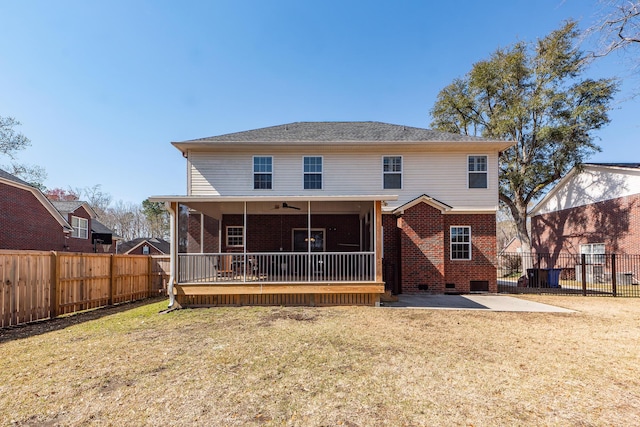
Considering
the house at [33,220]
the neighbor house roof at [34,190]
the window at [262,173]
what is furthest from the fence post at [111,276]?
the neighbor house roof at [34,190]

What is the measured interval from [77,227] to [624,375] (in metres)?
29.2

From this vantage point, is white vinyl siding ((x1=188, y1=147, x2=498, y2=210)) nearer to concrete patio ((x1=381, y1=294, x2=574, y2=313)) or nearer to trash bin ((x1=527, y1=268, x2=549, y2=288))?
concrete patio ((x1=381, y1=294, x2=574, y2=313))

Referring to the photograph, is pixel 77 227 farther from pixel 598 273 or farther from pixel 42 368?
pixel 598 273

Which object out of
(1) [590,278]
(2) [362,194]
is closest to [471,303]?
(2) [362,194]

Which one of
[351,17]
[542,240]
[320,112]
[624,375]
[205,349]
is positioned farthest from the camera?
[542,240]

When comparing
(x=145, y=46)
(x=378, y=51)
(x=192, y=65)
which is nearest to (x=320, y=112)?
(x=378, y=51)

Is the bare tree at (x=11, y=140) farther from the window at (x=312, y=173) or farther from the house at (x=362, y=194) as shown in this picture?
the window at (x=312, y=173)

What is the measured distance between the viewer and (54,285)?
25.0 ft

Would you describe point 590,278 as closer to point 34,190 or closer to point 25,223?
point 25,223

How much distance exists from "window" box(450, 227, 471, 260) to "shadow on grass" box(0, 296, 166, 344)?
36.4ft

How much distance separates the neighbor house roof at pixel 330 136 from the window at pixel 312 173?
2.65ft

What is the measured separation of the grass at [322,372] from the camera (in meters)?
3.09

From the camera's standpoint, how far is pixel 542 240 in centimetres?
2045

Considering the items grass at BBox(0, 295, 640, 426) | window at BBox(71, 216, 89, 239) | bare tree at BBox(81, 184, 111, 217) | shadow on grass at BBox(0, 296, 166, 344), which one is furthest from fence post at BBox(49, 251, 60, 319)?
bare tree at BBox(81, 184, 111, 217)
